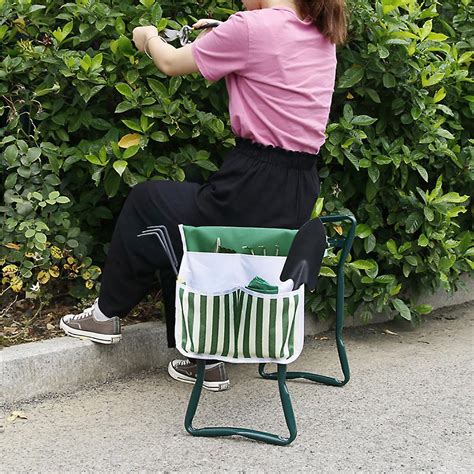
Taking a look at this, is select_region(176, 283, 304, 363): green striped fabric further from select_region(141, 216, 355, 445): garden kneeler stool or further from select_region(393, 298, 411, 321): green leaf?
select_region(393, 298, 411, 321): green leaf

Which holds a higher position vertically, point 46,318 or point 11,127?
point 11,127

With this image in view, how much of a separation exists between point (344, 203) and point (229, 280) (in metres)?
1.55

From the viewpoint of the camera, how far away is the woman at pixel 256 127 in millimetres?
3600

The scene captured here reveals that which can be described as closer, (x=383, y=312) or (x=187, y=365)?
(x=187, y=365)

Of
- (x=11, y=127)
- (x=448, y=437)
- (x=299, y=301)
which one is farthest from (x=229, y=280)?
(x=11, y=127)

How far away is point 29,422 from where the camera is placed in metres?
3.63

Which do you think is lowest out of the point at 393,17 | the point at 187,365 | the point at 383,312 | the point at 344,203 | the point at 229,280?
the point at 383,312

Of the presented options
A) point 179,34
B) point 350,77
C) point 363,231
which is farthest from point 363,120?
point 179,34

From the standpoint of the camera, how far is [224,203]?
372 centimetres

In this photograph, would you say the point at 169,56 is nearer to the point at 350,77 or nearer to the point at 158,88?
the point at 158,88

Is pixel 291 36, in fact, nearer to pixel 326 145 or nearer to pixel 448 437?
pixel 326 145

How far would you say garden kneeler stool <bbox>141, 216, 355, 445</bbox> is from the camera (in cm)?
335

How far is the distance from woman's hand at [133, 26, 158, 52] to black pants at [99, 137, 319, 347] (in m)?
0.59

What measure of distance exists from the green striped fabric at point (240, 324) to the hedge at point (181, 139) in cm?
102
